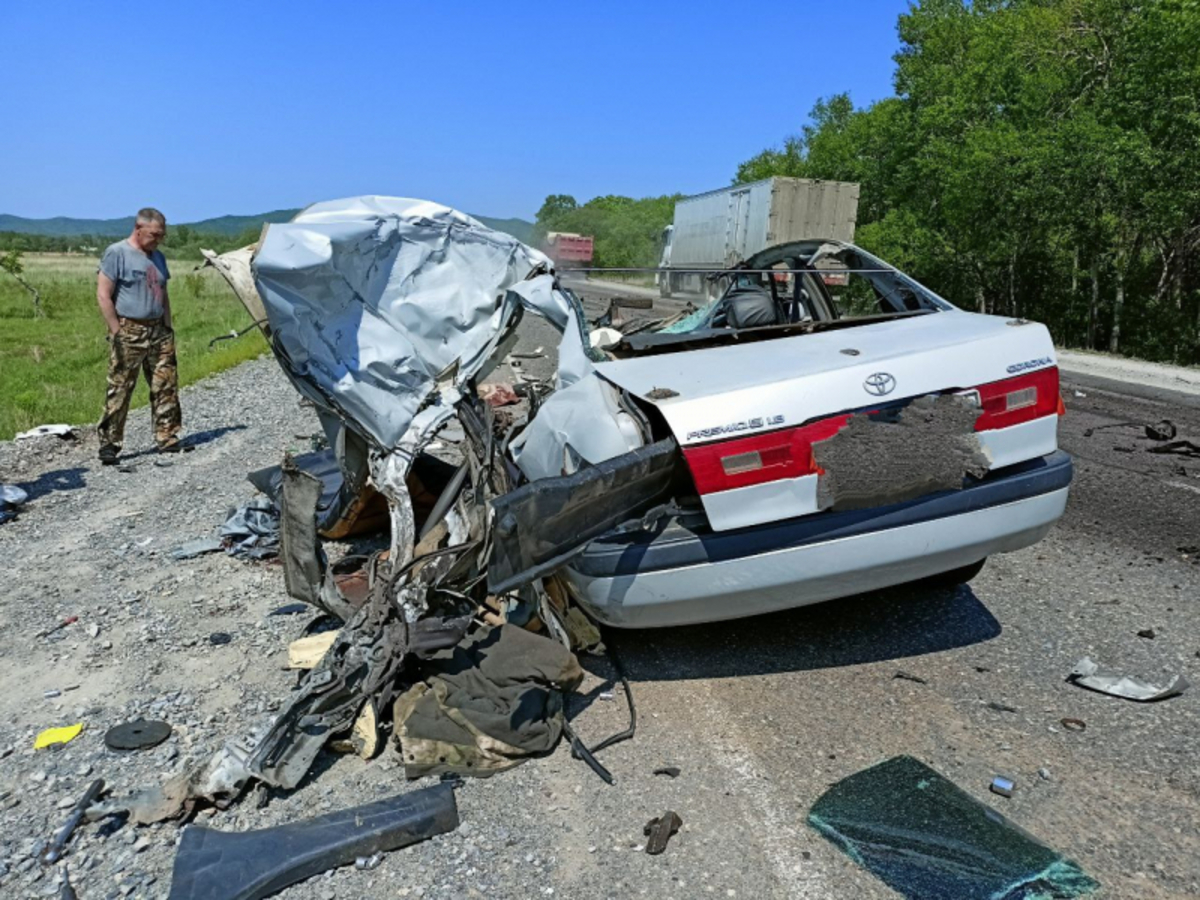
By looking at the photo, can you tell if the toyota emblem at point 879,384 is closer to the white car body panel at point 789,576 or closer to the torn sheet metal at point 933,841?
the white car body panel at point 789,576

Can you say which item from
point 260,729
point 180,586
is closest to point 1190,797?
point 260,729

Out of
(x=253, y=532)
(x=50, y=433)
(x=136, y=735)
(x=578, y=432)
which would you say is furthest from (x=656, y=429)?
(x=50, y=433)

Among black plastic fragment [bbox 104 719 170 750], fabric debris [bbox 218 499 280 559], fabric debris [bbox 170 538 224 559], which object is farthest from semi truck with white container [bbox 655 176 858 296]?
black plastic fragment [bbox 104 719 170 750]

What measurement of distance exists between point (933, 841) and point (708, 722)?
2.91 feet

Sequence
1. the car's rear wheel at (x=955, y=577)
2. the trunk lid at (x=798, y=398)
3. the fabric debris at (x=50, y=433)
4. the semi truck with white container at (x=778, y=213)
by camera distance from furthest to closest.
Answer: the semi truck with white container at (x=778, y=213)
the fabric debris at (x=50, y=433)
the car's rear wheel at (x=955, y=577)
the trunk lid at (x=798, y=398)

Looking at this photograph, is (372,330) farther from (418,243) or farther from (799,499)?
(799,499)

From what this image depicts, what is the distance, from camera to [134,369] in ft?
23.8

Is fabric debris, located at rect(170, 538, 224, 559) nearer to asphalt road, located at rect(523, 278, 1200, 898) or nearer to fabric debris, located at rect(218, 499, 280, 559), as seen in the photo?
fabric debris, located at rect(218, 499, 280, 559)

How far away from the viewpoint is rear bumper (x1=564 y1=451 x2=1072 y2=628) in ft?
10.4

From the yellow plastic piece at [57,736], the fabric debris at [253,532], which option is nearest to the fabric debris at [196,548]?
the fabric debris at [253,532]

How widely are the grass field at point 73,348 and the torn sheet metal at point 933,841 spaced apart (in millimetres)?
4575

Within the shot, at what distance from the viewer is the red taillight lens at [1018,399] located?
→ 3371 mm

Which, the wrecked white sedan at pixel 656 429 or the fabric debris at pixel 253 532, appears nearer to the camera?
the wrecked white sedan at pixel 656 429

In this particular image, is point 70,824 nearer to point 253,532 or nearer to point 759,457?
point 759,457
